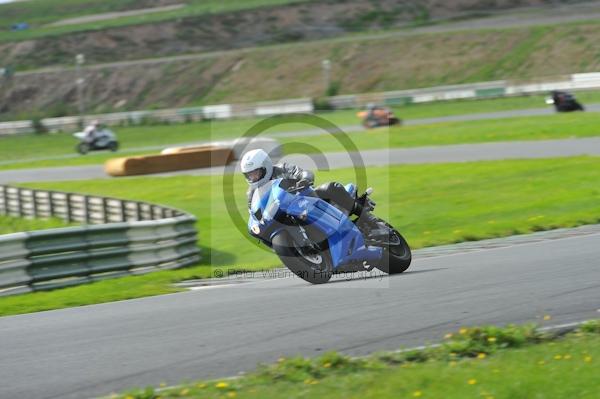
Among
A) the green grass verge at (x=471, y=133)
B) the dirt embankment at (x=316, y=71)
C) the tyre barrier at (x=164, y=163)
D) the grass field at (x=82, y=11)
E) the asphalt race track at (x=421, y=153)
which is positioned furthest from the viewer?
the grass field at (x=82, y=11)

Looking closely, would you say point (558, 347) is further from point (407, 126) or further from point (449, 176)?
point (407, 126)

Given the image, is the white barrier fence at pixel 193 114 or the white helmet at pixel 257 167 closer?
the white helmet at pixel 257 167

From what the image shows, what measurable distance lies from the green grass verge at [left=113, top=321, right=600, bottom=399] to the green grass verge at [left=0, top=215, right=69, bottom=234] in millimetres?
15800

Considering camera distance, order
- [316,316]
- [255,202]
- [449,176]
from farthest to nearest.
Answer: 1. [449,176]
2. [255,202]
3. [316,316]

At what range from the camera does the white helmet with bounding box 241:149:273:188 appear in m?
10.4

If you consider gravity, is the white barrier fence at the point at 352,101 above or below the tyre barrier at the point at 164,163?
below

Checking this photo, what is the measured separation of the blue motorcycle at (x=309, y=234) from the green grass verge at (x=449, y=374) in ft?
10.5

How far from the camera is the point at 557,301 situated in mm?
9047

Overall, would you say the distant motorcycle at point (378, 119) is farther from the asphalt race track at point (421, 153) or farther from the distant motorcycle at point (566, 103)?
the distant motorcycle at point (566, 103)

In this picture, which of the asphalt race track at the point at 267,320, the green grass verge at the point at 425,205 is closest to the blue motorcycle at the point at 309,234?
the asphalt race track at the point at 267,320

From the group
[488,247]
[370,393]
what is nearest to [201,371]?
[370,393]

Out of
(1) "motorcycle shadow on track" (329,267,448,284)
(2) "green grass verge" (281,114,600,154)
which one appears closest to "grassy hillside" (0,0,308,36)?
(2) "green grass verge" (281,114,600,154)

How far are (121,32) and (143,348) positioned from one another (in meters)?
73.7

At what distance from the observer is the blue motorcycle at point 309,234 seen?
10523mm
